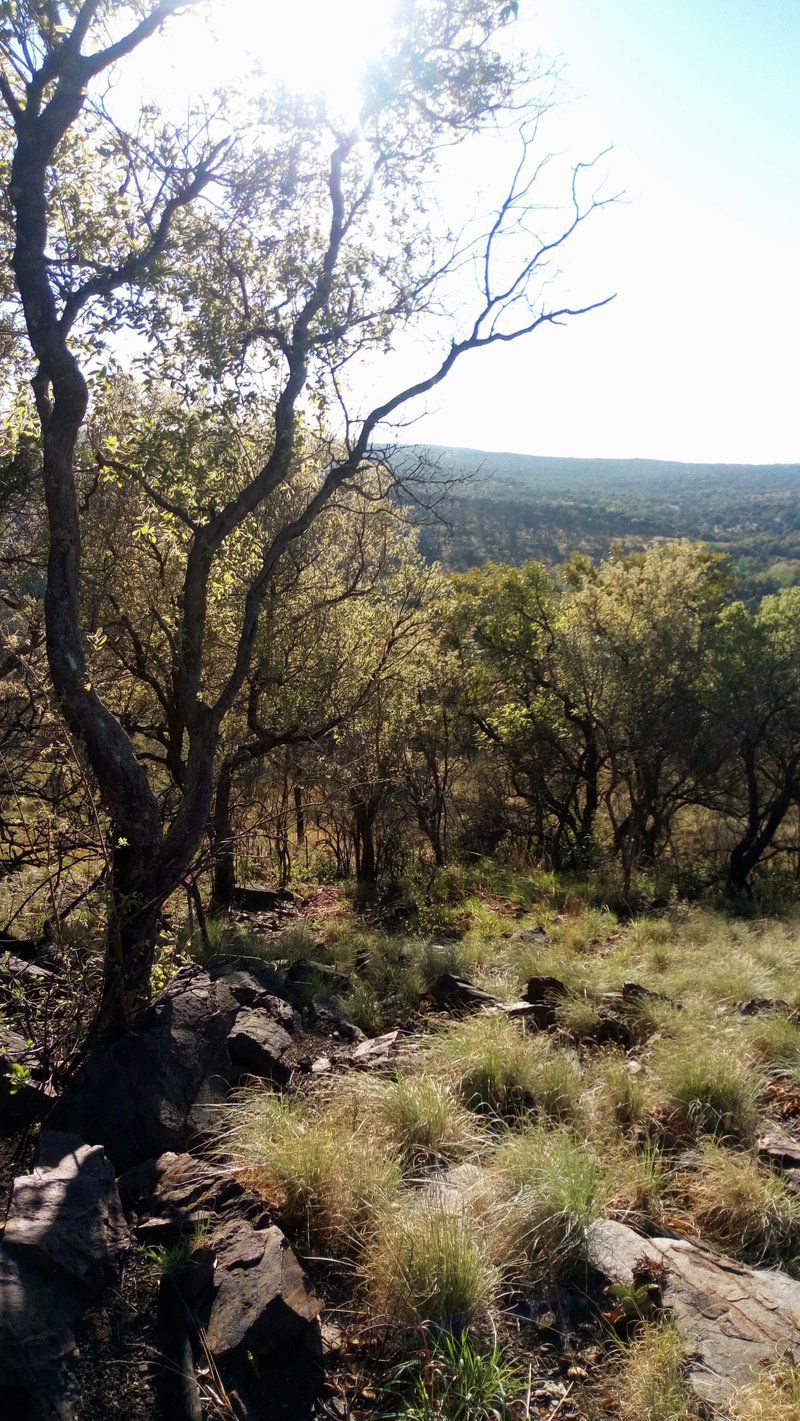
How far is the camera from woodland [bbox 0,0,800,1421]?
321cm

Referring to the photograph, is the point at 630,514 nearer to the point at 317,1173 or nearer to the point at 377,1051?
the point at 377,1051

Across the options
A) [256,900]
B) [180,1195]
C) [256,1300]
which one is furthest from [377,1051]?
[256,900]

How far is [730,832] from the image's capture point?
2198cm

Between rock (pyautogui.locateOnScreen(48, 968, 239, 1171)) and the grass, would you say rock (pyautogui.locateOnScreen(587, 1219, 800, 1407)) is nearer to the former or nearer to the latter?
the grass

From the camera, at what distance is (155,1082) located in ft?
14.5

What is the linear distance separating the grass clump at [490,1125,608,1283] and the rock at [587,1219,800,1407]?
0.11m

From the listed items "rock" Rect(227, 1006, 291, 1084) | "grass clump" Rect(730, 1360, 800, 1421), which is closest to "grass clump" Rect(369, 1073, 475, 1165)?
"rock" Rect(227, 1006, 291, 1084)

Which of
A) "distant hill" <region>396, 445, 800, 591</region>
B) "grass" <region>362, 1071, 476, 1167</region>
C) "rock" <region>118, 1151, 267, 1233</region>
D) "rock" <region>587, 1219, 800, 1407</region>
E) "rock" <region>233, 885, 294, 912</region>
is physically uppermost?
"distant hill" <region>396, 445, 800, 591</region>

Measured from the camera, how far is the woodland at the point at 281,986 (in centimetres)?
321

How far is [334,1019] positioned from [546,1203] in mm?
2973

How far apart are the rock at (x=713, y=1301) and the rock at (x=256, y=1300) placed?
1187mm

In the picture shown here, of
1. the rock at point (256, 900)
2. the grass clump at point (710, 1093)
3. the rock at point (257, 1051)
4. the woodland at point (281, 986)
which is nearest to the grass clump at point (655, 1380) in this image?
the woodland at point (281, 986)

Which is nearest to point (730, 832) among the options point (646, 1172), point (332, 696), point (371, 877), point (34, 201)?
point (371, 877)

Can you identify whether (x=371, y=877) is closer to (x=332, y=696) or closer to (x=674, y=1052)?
(x=332, y=696)
